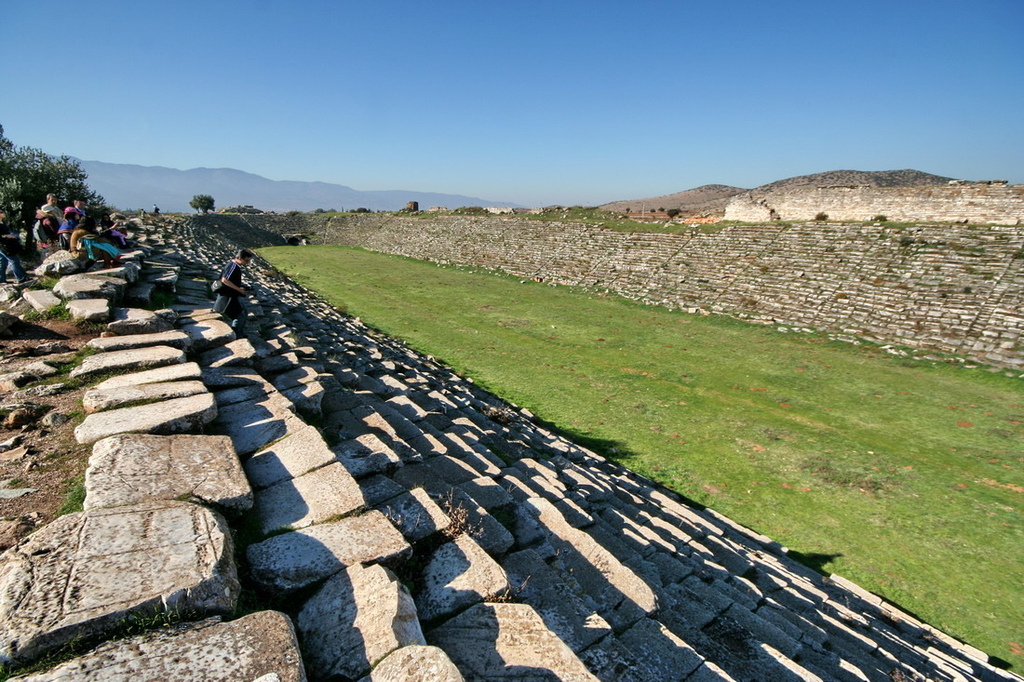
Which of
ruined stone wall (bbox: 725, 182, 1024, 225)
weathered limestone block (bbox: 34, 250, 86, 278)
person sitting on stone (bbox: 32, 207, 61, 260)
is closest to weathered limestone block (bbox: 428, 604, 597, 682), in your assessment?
weathered limestone block (bbox: 34, 250, 86, 278)

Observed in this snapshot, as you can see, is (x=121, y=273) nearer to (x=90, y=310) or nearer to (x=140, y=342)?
(x=90, y=310)

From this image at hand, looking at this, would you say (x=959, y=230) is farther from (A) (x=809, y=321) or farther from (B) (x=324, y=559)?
(B) (x=324, y=559)

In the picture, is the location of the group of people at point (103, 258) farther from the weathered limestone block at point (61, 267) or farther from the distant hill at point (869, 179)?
the distant hill at point (869, 179)

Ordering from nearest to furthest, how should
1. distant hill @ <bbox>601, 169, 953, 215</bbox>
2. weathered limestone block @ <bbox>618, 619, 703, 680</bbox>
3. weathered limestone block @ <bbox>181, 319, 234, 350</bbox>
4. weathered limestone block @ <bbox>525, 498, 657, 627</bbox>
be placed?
1. weathered limestone block @ <bbox>618, 619, 703, 680</bbox>
2. weathered limestone block @ <bbox>525, 498, 657, 627</bbox>
3. weathered limestone block @ <bbox>181, 319, 234, 350</bbox>
4. distant hill @ <bbox>601, 169, 953, 215</bbox>

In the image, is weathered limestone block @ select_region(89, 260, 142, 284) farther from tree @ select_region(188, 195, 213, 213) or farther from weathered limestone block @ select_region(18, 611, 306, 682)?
tree @ select_region(188, 195, 213, 213)

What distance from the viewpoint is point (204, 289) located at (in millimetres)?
10555

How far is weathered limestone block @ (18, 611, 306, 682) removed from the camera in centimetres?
174

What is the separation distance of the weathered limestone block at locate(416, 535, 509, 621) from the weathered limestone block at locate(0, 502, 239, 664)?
3.15 feet

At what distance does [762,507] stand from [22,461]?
872 centimetres

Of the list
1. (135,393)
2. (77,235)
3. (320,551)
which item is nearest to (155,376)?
(135,393)

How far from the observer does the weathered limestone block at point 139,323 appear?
5742 millimetres

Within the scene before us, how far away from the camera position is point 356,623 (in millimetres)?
2205

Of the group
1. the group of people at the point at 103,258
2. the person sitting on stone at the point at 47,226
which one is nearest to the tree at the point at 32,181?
the person sitting on stone at the point at 47,226

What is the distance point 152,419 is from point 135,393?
63 cm
